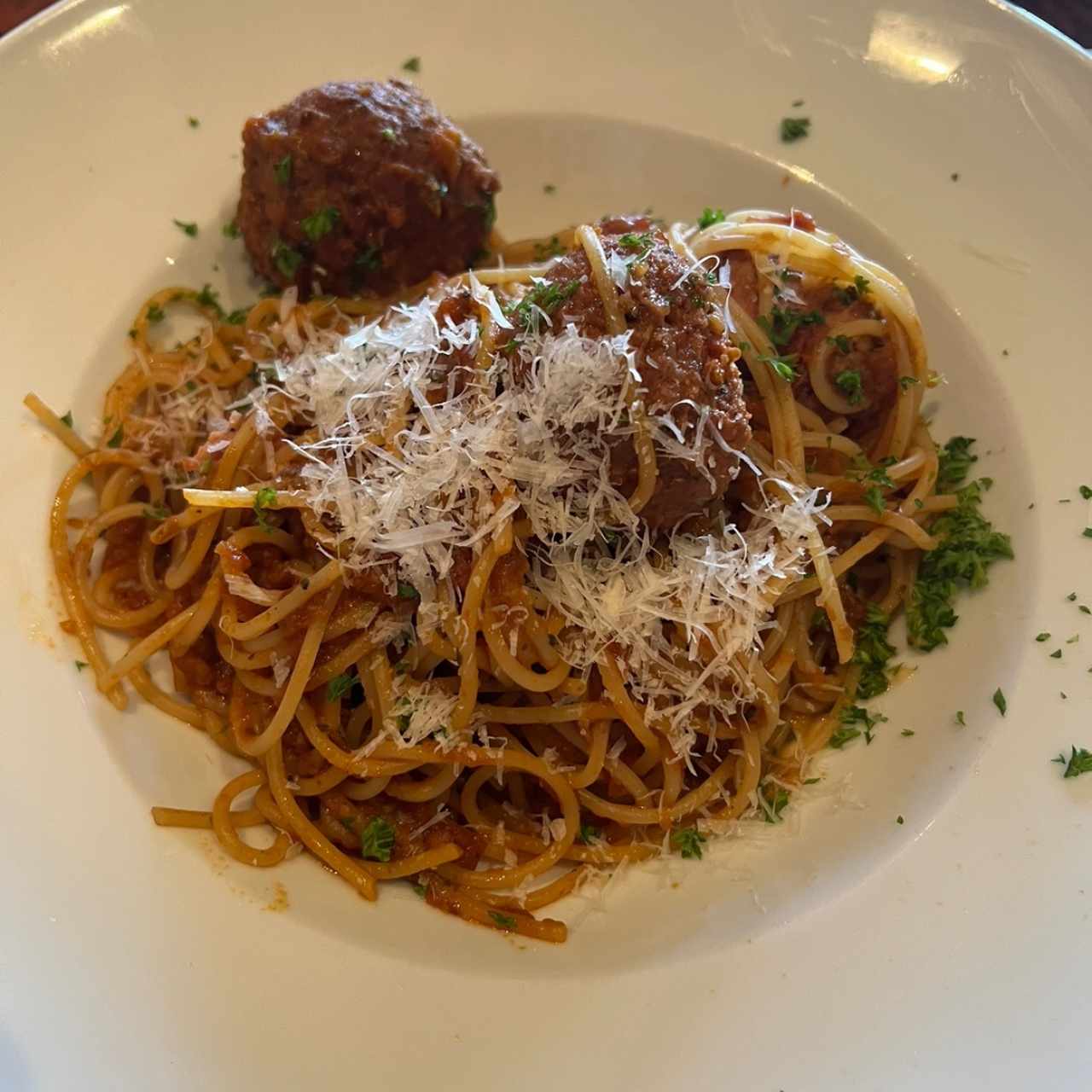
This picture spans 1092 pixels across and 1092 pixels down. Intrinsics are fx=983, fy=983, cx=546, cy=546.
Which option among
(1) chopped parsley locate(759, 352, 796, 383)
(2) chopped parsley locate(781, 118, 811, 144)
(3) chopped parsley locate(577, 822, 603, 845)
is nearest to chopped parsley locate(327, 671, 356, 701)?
(3) chopped parsley locate(577, 822, 603, 845)

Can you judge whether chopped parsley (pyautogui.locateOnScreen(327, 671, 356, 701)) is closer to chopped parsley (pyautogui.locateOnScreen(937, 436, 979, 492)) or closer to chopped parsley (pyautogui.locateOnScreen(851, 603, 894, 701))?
chopped parsley (pyautogui.locateOnScreen(851, 603, 894, 701))

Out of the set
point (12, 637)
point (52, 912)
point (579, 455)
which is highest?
point (579, 455)

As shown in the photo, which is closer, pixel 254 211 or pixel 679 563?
pixel 679 563

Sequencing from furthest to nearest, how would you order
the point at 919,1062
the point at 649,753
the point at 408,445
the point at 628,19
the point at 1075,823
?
the point at 628,19
the point at 649,753
the point at 408,445
the point at 1075,823
the point at 919,1062

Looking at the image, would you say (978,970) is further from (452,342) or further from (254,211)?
(254,211)

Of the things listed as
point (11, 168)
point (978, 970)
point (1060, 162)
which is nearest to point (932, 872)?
point (978, 970)

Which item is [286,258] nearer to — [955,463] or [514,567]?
[514,567]
